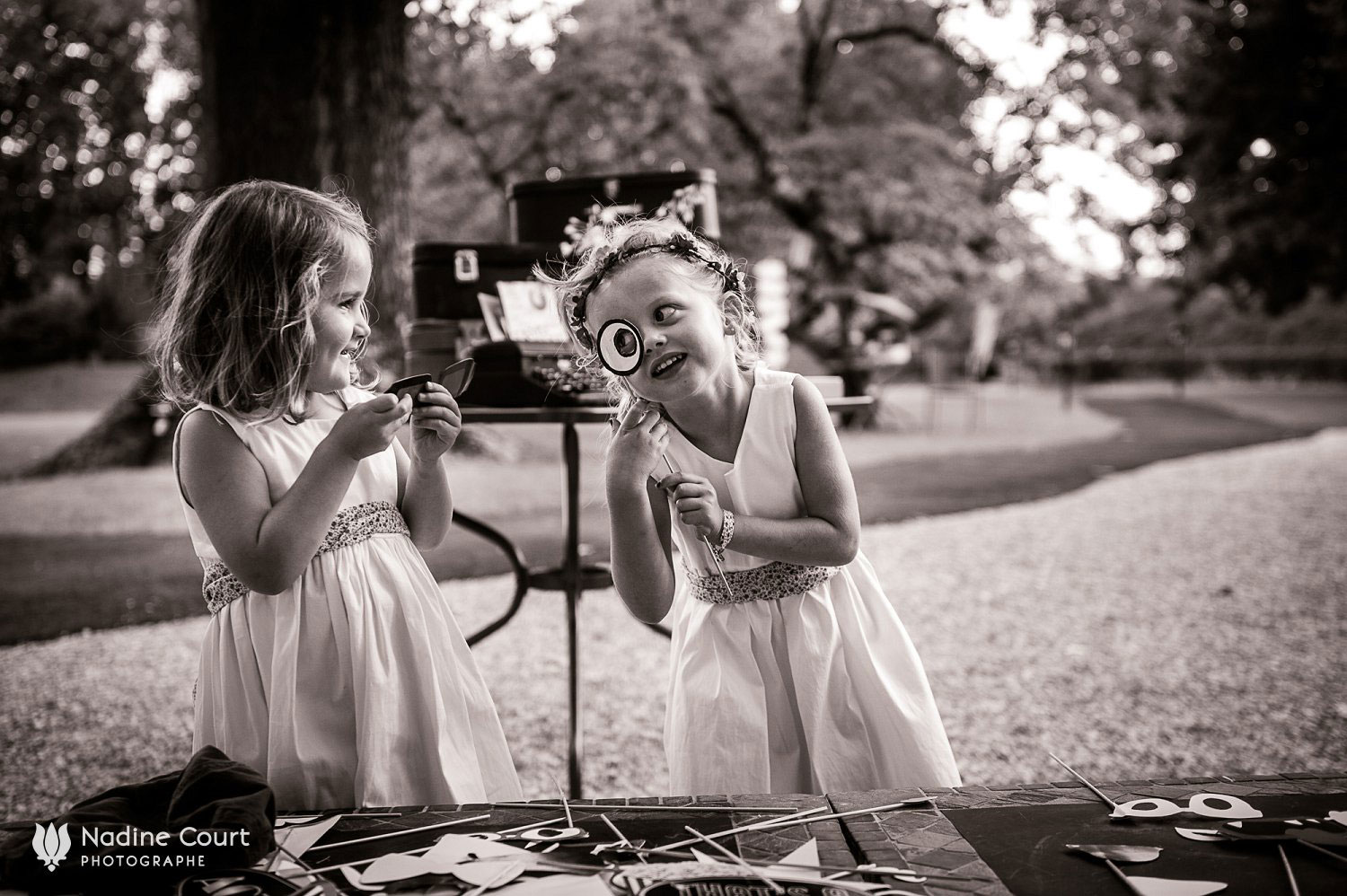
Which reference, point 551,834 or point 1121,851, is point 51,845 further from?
point 1121,851

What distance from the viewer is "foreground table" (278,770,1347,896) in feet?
3.55

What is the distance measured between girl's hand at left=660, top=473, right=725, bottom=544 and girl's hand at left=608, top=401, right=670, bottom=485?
0.35 ft

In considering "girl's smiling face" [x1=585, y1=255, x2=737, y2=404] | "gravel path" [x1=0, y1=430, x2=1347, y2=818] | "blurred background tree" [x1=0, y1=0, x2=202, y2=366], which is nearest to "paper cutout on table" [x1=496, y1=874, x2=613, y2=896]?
"girl's smiling face" [x1=585, y1=255, x2=737, y2=404]

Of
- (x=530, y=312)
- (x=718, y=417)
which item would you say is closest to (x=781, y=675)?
(x=718, y=417)

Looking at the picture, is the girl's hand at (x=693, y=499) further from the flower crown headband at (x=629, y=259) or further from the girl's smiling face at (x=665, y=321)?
the flower crown headband at (x=629, y=259)

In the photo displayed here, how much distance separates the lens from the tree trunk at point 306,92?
579cm

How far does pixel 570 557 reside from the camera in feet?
10.4

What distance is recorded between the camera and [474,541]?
7418mm

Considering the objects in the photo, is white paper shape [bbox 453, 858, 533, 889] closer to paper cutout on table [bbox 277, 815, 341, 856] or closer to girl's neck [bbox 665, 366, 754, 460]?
paper cutout on table [bbox 277, 815, 341, 856]

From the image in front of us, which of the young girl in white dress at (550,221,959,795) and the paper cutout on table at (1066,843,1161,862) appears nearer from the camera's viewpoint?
the paper cutout on table at (1066,843,1161,862)

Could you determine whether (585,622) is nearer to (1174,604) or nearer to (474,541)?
(474,541)

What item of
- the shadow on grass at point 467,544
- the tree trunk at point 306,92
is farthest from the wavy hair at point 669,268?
the shadow on grass at point 467,544

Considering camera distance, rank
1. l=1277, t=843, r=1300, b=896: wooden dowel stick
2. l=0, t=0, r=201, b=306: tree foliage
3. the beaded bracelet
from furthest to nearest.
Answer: l=0, t=0, r=201, b=306: tree foliage < the beaded bracelet < l=1277, t=843, r=1300, b=896: wooden dowel stick

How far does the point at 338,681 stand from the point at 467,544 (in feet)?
18.3
